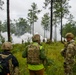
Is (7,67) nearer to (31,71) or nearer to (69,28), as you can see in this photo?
(31,71)

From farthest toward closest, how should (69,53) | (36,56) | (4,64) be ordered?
(69,53) < (36,56) < (4,64)

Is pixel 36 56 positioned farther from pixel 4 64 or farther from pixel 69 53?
pixel 69 53

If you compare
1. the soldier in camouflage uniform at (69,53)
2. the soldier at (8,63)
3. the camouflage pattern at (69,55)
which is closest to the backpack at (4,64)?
the soldier at (8,63)

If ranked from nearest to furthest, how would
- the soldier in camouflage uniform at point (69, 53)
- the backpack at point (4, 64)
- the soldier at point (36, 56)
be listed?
the backpack at point (4, 64) < the soldier at point (36, 56) < the soldier in camouflage uniform at point (69, 53)

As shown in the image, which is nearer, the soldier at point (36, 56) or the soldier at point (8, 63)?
the soldier at point (8, 63)

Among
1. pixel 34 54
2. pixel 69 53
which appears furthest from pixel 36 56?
pixel 69 53

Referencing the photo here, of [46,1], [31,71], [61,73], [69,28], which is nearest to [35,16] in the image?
[69,28]

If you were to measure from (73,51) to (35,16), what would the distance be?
177ft

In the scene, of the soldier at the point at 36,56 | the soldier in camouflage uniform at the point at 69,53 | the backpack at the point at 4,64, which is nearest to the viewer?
the backpack at the point at 4,64

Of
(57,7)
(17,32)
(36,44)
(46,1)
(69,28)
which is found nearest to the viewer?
(36,44)

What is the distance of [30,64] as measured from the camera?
7.73 metres

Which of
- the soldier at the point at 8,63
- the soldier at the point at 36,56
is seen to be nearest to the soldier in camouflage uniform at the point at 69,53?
the soldier at the point at 36,56

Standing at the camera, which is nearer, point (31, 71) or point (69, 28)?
point (31, 71)

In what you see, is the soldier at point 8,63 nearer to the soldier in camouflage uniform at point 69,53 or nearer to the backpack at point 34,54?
the backpack at point 34,54
